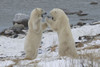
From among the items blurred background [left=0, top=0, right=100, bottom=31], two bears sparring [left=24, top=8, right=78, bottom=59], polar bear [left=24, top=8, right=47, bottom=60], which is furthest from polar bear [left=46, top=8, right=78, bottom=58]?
blurred background [left=0, top=0, right=100, bottom=31]

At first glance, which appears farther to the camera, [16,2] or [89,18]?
[16,2]

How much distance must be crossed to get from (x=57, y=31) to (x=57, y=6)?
2805cm

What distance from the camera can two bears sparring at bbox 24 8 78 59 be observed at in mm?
9391

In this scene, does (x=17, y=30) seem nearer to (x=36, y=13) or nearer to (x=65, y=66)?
(x=36, y=13)

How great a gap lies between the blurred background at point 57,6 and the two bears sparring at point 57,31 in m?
15.6

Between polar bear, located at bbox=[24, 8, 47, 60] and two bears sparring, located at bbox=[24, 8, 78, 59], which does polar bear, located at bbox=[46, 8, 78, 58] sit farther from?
polar bear, located at bbox=[24, 8, 47, 60]

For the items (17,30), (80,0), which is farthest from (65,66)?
(80,0)

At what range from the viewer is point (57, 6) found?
3794cm

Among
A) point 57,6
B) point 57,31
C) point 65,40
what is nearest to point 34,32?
point 57,31

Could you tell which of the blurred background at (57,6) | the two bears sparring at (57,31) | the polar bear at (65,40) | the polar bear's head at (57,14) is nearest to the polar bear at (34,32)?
the two bears sparring at (57,31)

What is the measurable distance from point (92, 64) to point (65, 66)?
58cm

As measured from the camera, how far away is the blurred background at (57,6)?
99.0 feet

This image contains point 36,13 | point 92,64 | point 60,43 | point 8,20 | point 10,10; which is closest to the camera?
point 92,64

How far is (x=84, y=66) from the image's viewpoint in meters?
6.54
